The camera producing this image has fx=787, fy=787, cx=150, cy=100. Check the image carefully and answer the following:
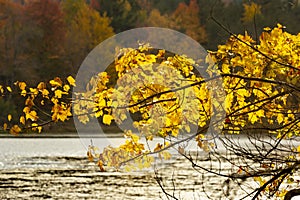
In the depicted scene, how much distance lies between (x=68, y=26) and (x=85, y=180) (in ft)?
106

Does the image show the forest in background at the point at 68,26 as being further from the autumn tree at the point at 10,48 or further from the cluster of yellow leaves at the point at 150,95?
the cluster of yellow leaves at the point at 150,95

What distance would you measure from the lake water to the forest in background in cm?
1363

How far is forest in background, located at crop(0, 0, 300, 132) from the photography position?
147 feet

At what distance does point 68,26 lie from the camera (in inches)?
2082

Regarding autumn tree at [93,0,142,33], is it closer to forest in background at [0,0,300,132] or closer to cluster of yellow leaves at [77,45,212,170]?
forest in background at [0,0,300,132]

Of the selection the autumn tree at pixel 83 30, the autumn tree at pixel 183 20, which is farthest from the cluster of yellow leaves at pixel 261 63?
the autumn tree at pixel 83 30

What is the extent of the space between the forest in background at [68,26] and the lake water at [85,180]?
13.6 meters

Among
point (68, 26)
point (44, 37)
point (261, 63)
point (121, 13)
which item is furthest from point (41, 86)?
point (121, 13)

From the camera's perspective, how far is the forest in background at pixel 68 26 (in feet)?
147

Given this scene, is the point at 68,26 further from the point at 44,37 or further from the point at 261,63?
the point at 261,63

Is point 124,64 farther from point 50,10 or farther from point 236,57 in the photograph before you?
point 50,10

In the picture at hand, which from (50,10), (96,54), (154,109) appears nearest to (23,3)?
(50,10)

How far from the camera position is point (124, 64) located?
190 inches

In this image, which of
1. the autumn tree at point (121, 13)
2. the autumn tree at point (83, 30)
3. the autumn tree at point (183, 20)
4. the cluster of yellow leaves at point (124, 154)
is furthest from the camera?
the autumn tree at point (121, 13)
